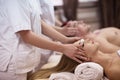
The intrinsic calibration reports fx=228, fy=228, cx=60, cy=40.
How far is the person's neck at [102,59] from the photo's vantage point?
66.9 inches

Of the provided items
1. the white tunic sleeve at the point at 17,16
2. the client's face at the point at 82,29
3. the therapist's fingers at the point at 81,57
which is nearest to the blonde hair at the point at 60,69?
the therapist's fingers at the point at 81,57

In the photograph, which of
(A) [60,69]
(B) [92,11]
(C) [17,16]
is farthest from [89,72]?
(B) [92,11]

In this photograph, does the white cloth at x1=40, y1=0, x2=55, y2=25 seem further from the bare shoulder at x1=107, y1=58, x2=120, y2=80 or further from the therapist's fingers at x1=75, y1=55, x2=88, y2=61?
the bare shoulder at x1=107, y1=58, x2=120, y2=80

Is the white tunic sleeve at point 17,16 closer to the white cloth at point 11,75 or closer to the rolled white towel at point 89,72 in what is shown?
the white cloth at point 11,75

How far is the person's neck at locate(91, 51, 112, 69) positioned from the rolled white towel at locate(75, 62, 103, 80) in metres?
0.14

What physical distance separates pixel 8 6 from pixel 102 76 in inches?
31.5

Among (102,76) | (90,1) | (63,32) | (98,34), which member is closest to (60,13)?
(90,1)

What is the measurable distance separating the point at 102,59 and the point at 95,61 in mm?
56

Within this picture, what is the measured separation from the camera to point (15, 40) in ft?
4.93

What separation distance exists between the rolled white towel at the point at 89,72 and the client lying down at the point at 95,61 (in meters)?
0.10

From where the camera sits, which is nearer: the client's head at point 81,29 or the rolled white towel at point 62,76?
the rolled white towel at point 62,76

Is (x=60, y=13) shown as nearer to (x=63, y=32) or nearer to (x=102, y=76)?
(x=63, y=32)

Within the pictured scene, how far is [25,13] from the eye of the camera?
147cm

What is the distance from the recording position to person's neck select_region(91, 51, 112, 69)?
1699 millimetres
